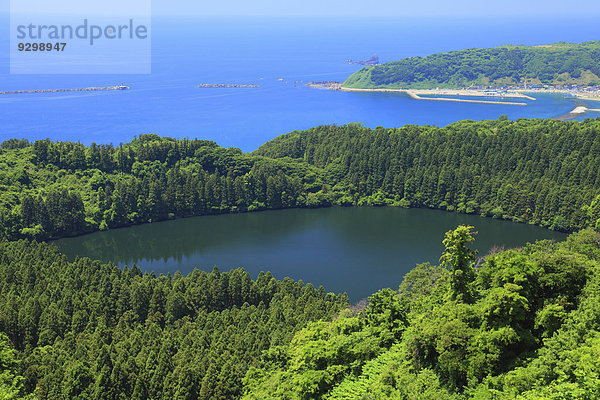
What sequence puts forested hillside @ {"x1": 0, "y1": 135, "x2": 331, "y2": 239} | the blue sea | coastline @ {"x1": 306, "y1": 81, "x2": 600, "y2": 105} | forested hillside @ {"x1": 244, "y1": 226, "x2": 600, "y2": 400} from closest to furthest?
forested hillside @ {"x1": 244, "y1": 226, "x2": 600, "y2": 400}
forested hillside @ {"x1": 0, "y1": 135, "x2": 331, "y2": 239}
the blue sea
coastline @ {"x1": 306, "y1": 81, "x2": 600, "y2": 105}

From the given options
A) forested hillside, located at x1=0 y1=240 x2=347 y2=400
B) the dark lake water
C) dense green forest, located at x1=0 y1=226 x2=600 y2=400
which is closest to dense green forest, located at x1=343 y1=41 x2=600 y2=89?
the dark lake water

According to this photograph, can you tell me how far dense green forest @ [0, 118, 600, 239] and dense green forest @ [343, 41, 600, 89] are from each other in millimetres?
97178

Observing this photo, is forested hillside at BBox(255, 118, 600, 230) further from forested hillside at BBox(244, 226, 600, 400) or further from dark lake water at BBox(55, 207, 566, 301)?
forested hillside at BBox(244, 226, 600, 400)

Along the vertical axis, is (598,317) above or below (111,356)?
above

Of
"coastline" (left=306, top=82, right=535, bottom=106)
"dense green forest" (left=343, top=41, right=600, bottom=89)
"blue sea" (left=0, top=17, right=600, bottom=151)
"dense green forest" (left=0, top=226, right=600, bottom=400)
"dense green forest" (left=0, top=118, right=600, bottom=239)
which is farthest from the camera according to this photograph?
"dense green forest" (left=343, top=41, right=600, bottom=89)

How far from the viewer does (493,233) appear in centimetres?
6303

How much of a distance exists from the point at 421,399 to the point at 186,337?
56.1 ft

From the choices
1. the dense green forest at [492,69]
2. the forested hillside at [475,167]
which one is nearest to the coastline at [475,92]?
the dense green forest at [492,69]

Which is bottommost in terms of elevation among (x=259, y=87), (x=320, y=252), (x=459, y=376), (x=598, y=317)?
(x=320, y=252)

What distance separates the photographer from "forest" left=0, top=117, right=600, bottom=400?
21938 millimetres

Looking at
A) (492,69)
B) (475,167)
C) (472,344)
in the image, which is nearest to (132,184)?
(475,167)

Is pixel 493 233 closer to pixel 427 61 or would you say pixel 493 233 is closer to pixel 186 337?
pixel 186 337

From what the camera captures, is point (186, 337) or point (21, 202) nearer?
point (186, 337)

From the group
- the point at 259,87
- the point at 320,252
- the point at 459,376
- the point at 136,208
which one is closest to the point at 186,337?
the point at 459,376
